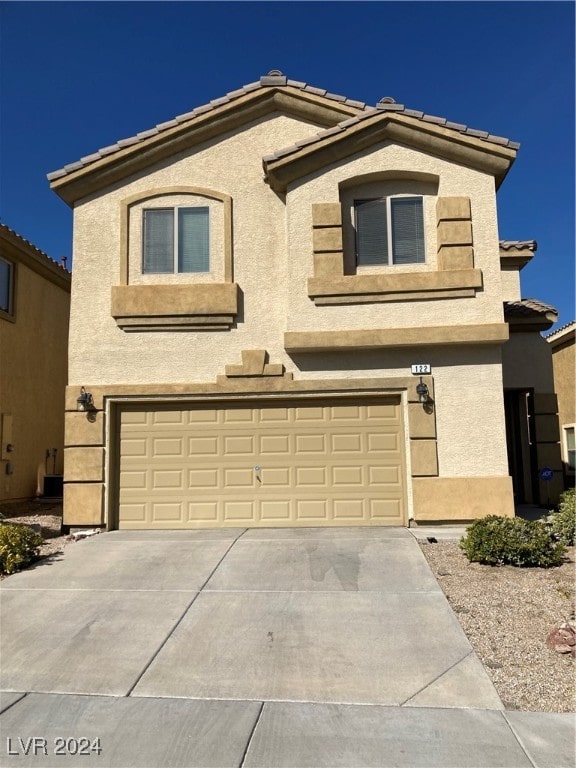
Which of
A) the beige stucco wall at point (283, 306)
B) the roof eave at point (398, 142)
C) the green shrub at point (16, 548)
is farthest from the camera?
the roof eave at point (398, 142)

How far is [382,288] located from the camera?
34.3 feet

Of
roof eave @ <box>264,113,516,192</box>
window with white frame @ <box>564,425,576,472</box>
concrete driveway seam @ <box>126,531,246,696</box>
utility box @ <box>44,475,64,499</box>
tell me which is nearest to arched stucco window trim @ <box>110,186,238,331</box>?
roof eave @ <box>264,113,516,192</box>

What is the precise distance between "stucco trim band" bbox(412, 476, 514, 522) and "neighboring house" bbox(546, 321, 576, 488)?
6.93 meters

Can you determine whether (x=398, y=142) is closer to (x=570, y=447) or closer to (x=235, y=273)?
(x=235, y=273)

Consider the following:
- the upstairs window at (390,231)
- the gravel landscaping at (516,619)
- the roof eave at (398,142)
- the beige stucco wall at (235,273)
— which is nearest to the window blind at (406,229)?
the upstairs window at (390,231)

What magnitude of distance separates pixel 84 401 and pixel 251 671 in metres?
6.83

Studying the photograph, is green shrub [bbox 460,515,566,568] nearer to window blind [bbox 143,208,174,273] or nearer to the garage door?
the garage door

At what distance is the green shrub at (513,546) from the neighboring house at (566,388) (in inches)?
355

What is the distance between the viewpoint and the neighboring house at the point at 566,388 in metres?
16.4

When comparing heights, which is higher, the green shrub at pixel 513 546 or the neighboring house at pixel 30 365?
the neighboring house at pixel 30 365

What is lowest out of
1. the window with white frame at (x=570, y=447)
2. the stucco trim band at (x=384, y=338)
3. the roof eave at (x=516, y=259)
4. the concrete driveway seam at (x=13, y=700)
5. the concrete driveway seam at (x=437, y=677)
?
the concrete driveway seam at (x=13, y=700)

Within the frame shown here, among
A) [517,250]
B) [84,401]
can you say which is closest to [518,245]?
[517,250]

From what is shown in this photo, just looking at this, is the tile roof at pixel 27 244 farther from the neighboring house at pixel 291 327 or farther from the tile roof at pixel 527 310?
the tile roof at pixel 527 310

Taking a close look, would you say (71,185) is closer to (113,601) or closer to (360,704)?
(113,601)
